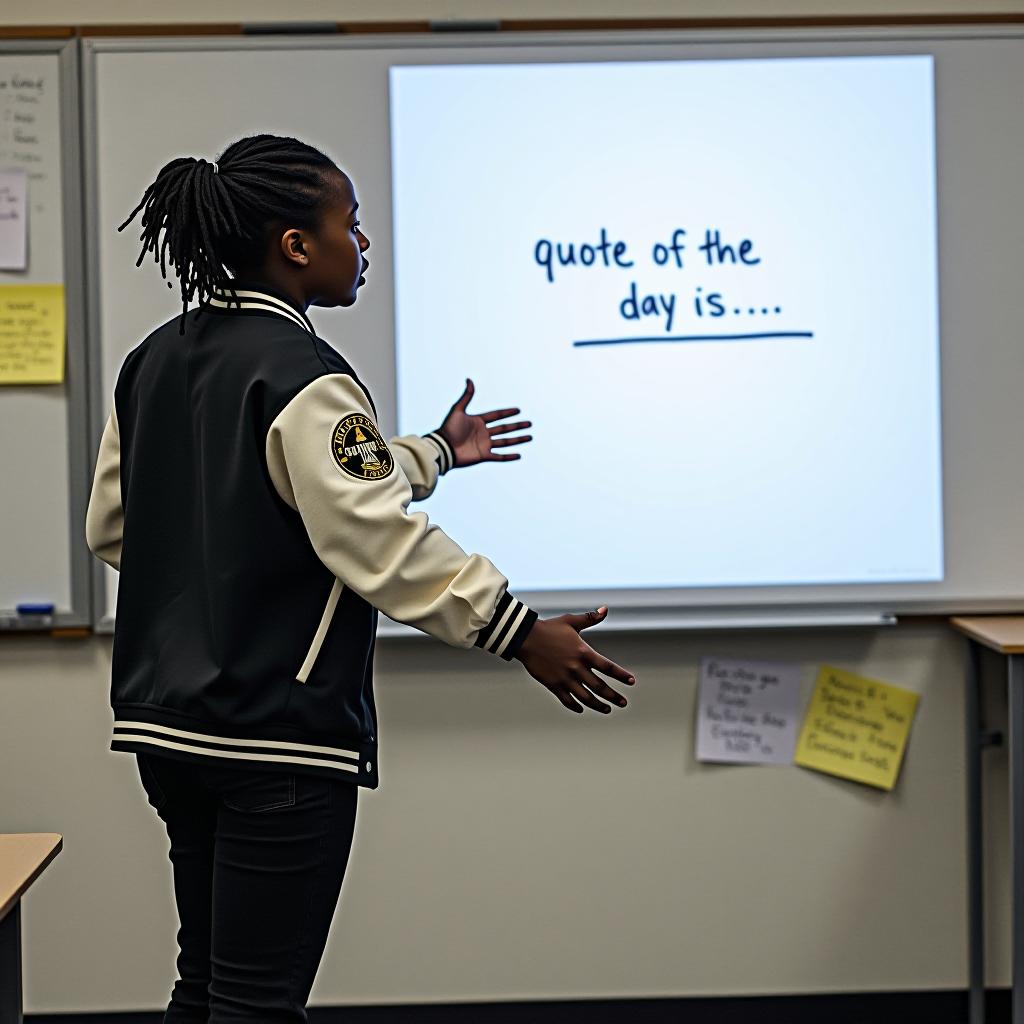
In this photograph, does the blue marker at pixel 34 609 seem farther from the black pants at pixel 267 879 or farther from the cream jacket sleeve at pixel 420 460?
the black pants at pixel 267 879

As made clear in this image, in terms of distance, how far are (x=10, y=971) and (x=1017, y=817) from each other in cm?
168

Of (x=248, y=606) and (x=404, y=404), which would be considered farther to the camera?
(x=404, y=404)

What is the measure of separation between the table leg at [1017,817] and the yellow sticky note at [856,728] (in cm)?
28

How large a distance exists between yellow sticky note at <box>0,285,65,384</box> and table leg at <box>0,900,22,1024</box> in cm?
134

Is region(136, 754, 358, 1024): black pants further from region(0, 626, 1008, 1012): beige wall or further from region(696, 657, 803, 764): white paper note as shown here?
region(696, 657, 803, 764): white paper note

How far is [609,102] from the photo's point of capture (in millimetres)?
2363

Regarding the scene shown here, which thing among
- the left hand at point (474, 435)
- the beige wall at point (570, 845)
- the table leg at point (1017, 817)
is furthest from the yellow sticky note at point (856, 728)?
the left hand at point (474, 435)

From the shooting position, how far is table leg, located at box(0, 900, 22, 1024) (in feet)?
4.13

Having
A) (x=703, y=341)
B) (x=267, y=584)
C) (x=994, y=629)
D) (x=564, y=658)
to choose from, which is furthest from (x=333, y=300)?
(x=994, y=629)

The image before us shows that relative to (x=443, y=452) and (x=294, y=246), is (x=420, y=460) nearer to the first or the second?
(x=443, y=452)

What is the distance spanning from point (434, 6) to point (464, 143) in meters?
0.28

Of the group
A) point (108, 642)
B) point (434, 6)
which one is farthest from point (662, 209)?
point (108, 642)

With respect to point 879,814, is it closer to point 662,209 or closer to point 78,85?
point 662,209

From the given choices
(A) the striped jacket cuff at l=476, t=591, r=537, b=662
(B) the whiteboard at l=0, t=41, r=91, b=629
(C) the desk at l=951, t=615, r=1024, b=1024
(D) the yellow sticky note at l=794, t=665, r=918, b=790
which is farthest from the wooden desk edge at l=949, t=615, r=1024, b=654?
(B) the whiteboard at l=0, t=41, r=91, b=629
